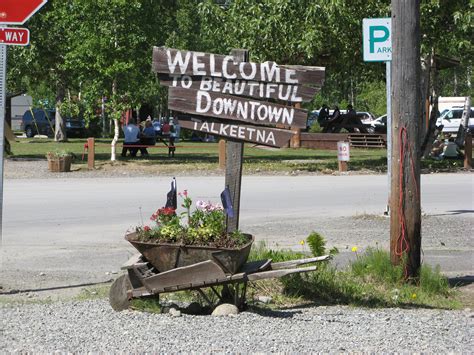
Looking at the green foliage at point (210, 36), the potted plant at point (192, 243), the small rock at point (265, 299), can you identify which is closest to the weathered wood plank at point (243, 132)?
the potted plant at point (192, 243)

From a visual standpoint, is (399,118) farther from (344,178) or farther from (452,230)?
(344,178)

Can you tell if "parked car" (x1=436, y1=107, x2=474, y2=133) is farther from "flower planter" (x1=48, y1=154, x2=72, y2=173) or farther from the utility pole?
the utility pole

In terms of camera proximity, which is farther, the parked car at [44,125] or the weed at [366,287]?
the parked car at [44,125]

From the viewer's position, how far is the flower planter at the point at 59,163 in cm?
2598

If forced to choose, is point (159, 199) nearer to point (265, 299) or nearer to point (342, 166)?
point (342, 166)

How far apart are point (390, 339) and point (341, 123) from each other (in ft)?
117

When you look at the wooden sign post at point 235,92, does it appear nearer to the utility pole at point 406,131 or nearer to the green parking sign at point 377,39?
the utility pole at point 406,131

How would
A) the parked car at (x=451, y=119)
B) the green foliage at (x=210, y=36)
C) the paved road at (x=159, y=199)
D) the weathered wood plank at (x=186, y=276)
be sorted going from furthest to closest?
the parked car at (x=451, y=119) < the green foliage at (x=210, y=36) < the paved road at (x=159, y=199) < the weathered wood plank at (x=186, y=276)

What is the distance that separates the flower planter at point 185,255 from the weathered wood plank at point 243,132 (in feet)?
4.00

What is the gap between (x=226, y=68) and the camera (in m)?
8.97

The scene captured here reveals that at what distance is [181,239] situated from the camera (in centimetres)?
827

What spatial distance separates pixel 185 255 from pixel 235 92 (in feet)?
5.79

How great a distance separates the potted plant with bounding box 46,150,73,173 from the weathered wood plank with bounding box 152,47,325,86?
17407 mm

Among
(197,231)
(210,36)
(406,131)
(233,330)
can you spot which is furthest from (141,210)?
(210,36)
